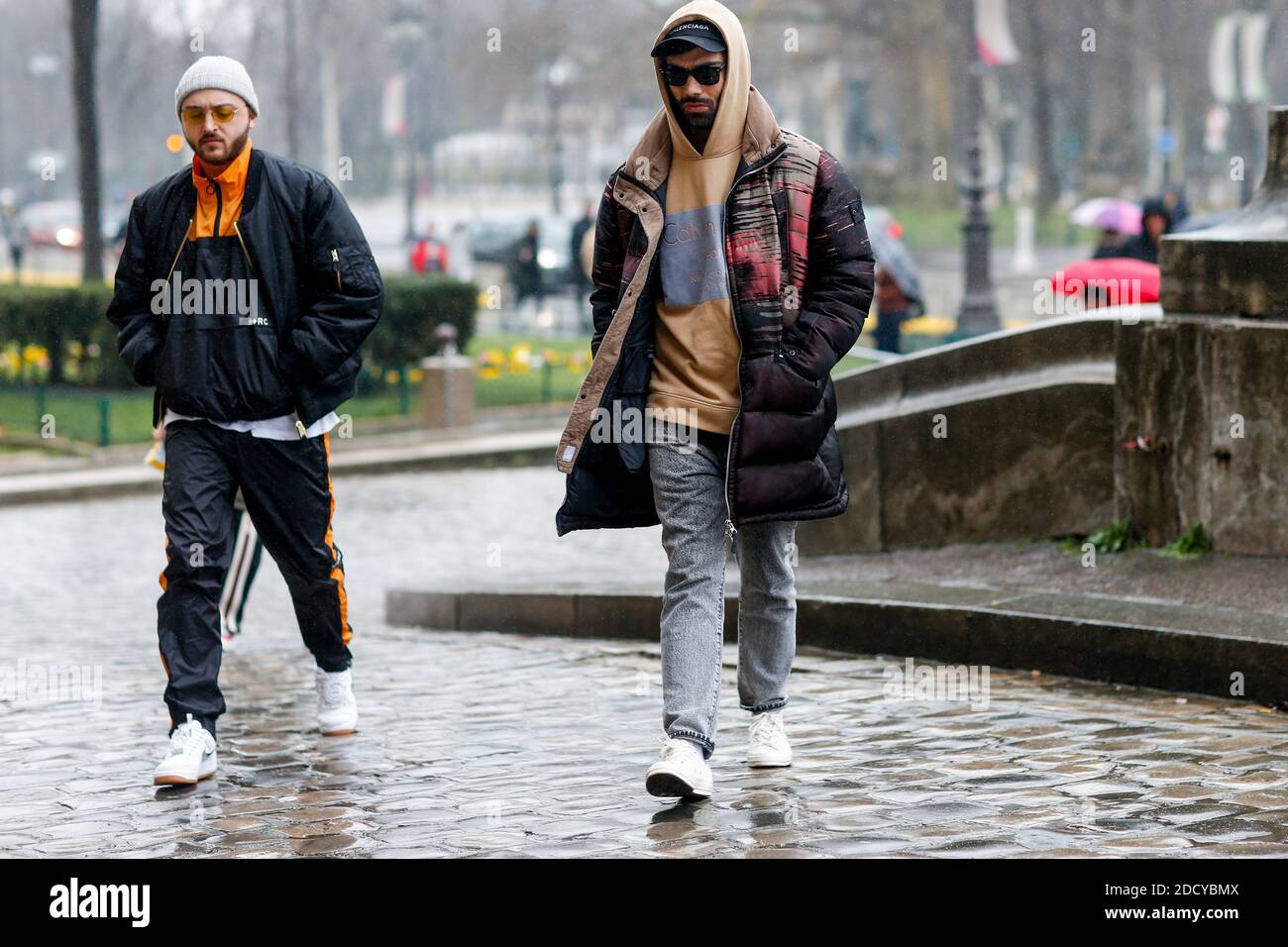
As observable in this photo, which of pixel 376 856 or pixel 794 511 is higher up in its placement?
pixel 794 511

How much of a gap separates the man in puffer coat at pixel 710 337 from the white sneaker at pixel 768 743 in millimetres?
279

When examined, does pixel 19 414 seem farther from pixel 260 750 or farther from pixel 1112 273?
pixel 260 750

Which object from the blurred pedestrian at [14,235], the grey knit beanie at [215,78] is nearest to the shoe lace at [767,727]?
the grey knit beanie at [215,78]

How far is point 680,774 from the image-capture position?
498 centimetres

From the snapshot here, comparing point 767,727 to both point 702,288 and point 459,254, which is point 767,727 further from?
point 459,254

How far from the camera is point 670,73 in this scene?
5.09 m

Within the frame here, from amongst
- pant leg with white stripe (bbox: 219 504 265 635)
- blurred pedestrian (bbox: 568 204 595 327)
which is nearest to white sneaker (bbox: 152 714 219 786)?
pant leg with white stripe (bbox: 219 504 265 635)

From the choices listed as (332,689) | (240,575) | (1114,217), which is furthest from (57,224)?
(332,689)

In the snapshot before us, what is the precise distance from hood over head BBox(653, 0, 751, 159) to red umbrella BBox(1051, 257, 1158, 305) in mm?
7130

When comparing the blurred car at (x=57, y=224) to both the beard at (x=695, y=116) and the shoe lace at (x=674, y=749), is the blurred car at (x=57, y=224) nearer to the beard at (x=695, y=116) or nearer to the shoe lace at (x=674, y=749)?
the beard at (x=695, y=116)

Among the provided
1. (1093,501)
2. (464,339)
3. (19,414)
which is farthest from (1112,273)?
(19,414)

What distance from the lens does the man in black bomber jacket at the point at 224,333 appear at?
18.7 feet

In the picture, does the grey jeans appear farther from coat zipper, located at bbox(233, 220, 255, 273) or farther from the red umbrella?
the red umbrella
